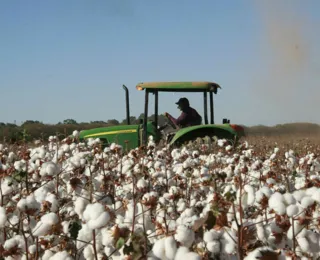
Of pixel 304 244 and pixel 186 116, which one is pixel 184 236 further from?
pixel 186 116

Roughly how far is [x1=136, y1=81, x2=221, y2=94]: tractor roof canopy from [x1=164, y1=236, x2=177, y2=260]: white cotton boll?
988 cm

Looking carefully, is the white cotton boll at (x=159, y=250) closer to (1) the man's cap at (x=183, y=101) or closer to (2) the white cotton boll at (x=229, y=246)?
(2) the white cotton boll at (x=229, y=246)

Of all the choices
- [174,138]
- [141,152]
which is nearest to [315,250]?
[141,152]

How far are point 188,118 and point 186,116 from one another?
0.06 meters

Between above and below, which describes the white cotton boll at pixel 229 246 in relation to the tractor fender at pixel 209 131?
below

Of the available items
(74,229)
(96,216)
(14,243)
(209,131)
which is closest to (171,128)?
(209,131)

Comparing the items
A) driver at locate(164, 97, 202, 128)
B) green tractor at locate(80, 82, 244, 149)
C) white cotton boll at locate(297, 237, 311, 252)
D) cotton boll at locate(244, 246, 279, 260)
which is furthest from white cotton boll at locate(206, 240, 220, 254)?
driver at locate(164, 97, 202, 128)

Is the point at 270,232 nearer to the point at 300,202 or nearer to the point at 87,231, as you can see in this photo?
the point at 300,202

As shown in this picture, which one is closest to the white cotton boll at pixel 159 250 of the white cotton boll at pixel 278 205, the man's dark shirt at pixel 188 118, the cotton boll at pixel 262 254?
the cotton boll at pixel 262 254

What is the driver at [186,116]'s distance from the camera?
11.6m

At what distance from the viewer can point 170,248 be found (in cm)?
178

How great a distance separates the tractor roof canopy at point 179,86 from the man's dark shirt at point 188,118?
0.45m

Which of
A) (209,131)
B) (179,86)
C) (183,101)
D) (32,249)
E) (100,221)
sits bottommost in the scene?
(32,249)

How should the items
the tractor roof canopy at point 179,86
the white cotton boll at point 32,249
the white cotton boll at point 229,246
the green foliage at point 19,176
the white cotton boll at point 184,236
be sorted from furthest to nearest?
the tractor roof canopy at point 179,86, the green foliage at point 19,176, the white cotton boll at point 32,249, the white cotton boll at point 229,246, the white cotton boll at point 184,236
